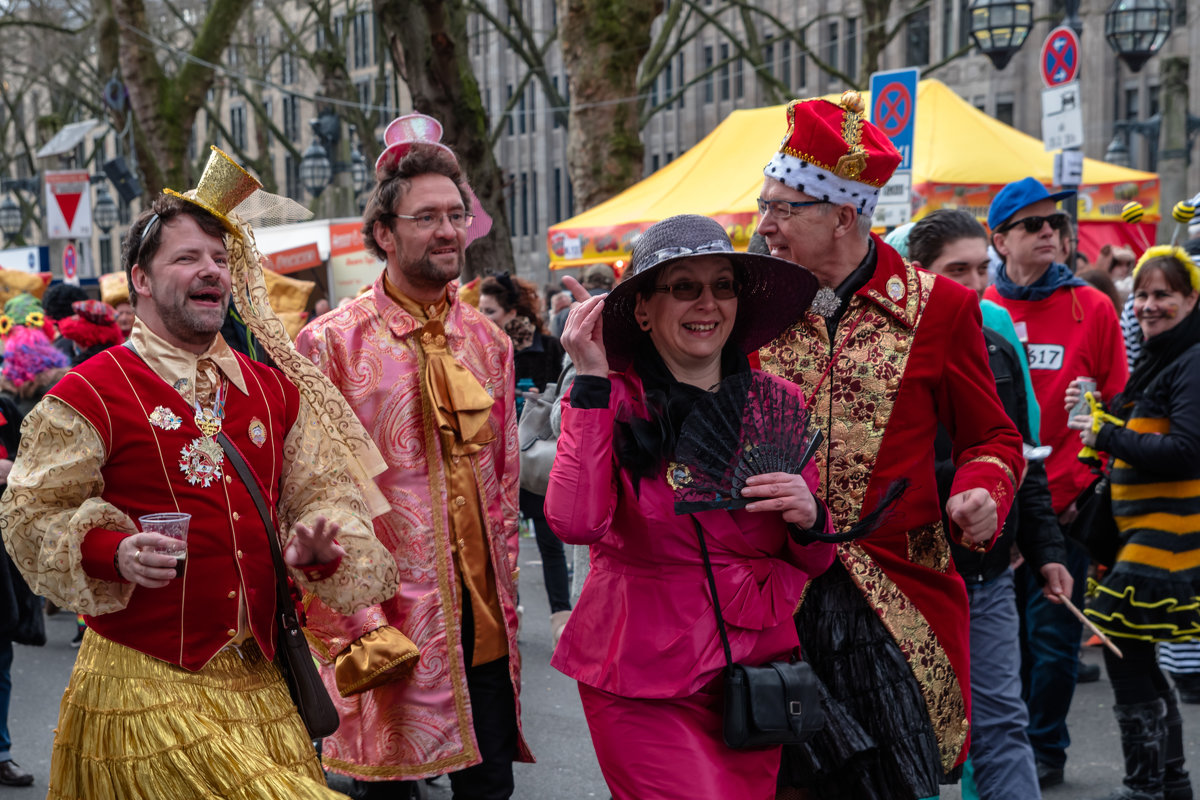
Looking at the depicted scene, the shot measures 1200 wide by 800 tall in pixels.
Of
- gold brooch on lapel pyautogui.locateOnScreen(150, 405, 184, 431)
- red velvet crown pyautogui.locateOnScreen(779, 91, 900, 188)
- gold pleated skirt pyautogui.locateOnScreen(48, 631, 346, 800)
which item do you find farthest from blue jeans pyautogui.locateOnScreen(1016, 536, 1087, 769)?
gold brooch on lapel pyautogui.locateOnScreen(150, 405, 184, 431)

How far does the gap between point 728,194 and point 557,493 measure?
452 inches

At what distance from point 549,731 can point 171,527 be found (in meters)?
4.02

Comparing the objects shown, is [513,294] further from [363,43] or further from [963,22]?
[363,43]

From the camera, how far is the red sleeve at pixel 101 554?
295 centimetres

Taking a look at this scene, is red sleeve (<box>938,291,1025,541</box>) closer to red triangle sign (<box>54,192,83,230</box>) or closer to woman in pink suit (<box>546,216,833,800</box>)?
woman in pink suit (<box>546,216,833,800</box>)

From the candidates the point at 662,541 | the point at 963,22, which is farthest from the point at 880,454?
the point at 963,22

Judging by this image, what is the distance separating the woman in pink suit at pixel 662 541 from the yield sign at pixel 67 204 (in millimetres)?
16488

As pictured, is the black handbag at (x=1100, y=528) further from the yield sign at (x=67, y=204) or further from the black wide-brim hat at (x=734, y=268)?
the yield sign at (x=67, y=204)

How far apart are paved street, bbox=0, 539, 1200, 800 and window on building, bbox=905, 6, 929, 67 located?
33.3m

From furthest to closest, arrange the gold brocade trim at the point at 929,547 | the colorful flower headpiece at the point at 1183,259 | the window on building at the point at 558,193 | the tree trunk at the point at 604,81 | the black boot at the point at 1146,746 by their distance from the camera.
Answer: the window on building at the point at 558,193
the tree trunk at the point at 604,81
the colorful flower headpiece at the point at 1183,259
the black boot at the point at 1146,746
the gold brocade trim at the point at 929,547

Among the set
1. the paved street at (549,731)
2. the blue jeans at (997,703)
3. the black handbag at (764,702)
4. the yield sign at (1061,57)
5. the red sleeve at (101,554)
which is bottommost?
the paved street at (549,731)

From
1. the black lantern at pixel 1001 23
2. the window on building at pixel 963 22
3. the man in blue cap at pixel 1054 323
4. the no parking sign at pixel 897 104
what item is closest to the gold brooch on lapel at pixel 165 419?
the man in blue cap at pixel 1054 323

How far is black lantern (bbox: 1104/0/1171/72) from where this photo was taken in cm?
1342

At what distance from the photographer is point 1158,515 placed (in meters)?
5.29
